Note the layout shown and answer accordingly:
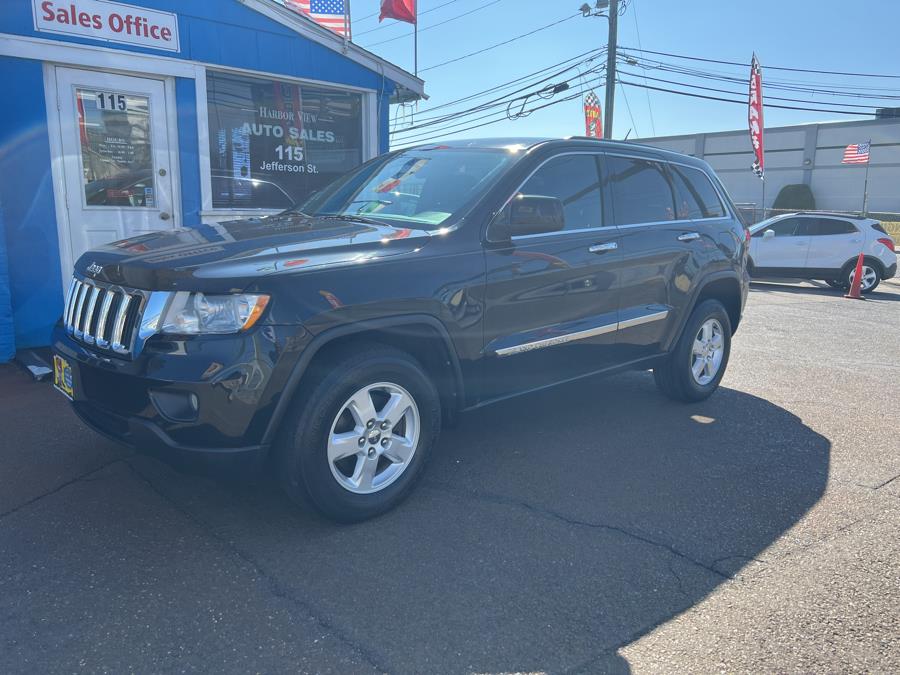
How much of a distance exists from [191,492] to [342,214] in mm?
1755

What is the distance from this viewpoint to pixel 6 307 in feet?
19.9

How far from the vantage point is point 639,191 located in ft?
15.8

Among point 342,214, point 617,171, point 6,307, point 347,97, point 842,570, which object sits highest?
point 347,97

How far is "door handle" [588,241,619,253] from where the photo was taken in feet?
14.0

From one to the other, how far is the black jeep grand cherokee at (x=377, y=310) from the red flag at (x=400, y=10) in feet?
19.9

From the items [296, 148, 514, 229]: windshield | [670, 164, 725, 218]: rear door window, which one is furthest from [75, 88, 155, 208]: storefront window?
[670, 164, 725, 218]: rear door window

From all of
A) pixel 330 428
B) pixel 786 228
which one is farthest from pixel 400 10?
pixel 786 228

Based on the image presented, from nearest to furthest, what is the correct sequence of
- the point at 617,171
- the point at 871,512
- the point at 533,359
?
the point at 871,512 → the point at 533,359 → the point at 617,171

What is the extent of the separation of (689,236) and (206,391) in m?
3.65

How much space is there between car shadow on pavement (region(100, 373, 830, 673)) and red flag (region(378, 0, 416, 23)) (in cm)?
712

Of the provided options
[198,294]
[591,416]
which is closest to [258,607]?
[198,294]

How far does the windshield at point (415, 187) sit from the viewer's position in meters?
3.86

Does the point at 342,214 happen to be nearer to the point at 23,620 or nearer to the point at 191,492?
the point at 191,492

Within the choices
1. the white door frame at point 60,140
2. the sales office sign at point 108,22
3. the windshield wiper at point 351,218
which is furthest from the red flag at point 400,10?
the windshield wiper at point 351,218
